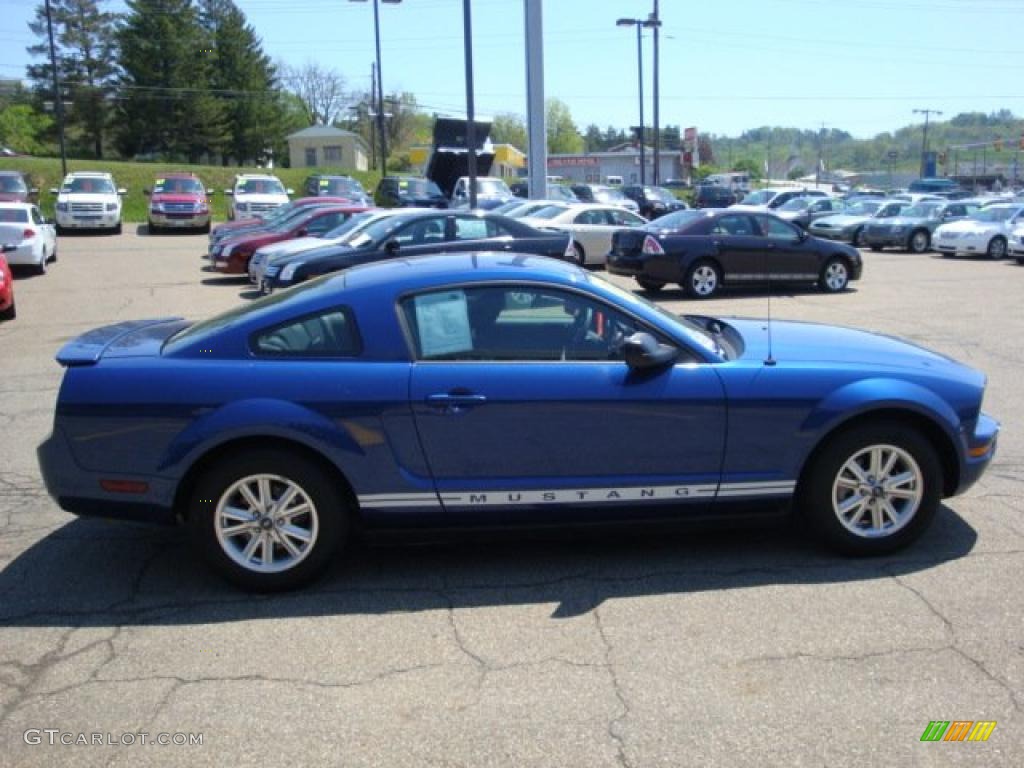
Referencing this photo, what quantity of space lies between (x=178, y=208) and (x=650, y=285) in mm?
21482

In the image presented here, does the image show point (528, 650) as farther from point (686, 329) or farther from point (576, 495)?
point (686, 329)

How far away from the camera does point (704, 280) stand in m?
15.6

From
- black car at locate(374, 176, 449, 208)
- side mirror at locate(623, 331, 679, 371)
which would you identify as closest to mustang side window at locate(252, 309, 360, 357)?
side mirror at locate(623, 331, 679, 371)

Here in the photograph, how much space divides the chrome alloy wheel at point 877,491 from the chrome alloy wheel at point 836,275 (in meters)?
12.9

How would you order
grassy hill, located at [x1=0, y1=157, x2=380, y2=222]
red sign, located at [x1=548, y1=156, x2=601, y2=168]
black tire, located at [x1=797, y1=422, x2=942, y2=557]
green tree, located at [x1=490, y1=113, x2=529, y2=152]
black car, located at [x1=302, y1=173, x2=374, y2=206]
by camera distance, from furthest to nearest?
green tree, located at [x1=490, y1=113, x2=529, y2=152] < red sign, located at [x1=548, y1=156, x2=601, y2=168] < grassy hill, located at [x1=0, y1=157, x2=380, y2=222] < black car, located at [x1=302, y1=173, x2=374, y2=206] < black tire, located at [x1=797, y1=422, x2=942, y2=557]

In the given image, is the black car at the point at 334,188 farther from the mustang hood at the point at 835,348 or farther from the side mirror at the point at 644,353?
the side mirror at the point at 644,353

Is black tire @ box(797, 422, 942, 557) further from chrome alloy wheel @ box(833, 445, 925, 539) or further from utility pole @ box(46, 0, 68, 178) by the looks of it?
utility pole @ box(46, 0, 68, 178)

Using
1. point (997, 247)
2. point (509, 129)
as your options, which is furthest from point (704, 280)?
point (509, 129)

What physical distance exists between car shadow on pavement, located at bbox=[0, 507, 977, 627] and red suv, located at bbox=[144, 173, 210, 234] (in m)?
29.0

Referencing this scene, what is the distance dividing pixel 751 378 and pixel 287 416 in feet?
7.07

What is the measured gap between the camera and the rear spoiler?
4.41 metres

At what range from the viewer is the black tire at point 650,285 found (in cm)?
1579

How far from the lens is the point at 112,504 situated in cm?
431

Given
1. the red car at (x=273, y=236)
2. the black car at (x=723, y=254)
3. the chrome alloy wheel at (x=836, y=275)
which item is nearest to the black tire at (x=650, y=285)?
the black car at (x=723, y=254)
